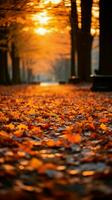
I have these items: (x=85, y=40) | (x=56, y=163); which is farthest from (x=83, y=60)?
(x=56, y=163)

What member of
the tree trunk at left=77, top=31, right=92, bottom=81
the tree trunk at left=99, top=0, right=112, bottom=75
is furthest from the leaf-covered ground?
the tree trunk at left=77, top=31, right=92, bottom=81

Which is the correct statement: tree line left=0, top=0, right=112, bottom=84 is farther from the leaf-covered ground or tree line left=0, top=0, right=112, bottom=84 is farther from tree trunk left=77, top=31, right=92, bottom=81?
the leaf-covered ground

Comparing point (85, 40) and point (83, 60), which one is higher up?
point (85, 40)

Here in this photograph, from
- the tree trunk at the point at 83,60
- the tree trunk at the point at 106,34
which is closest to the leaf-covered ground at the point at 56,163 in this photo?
the tree trunk at the point at 106,34

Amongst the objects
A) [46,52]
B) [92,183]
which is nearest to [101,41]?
[92,183]

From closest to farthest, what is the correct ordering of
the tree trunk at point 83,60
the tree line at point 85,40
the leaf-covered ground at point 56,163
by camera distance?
the leaf-covered ground at point 56,163
the tree line at point 85,40
the tree trunk at point 83,60

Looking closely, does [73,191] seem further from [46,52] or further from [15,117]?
[46,52]

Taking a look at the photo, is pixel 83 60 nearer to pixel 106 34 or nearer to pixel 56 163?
pixel 106 34

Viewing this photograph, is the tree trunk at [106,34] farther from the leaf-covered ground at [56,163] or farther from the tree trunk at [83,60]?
the tree trunk at [83,60]
